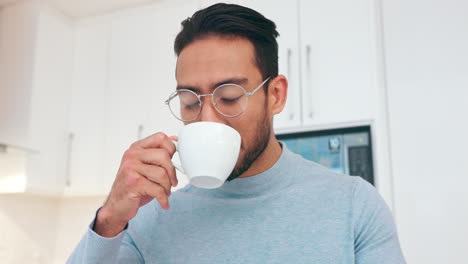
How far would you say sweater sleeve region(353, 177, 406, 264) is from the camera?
0.77 metres

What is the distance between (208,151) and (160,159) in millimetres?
76

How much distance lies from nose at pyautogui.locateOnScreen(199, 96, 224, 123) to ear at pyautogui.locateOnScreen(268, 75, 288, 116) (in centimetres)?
17

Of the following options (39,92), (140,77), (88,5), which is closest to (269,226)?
(140,77)

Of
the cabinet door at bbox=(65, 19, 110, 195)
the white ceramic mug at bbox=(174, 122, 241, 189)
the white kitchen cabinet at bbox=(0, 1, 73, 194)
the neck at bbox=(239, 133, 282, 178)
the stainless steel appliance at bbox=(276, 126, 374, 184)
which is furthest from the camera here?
the cabinet door at bbox=(65, 19, 110, 195)

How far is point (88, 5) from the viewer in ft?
8.73

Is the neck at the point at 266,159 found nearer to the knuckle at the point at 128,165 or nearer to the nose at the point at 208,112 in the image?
the nose at the point at 208,112

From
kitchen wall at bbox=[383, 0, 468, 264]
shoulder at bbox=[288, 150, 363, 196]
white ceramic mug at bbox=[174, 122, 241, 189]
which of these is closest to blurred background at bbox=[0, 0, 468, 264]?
kitchen wall at bbox=[383, 0, 468, 264]

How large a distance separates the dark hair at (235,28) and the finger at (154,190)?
339mm

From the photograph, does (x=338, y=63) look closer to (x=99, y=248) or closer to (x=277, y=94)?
(x=277, y=94)

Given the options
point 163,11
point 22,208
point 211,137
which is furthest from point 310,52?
point 22,208

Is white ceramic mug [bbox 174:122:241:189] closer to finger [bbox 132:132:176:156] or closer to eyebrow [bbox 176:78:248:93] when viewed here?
finger [bbox 132:132:176:156]

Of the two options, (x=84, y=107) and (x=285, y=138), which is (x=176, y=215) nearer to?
(x=285, y=138)

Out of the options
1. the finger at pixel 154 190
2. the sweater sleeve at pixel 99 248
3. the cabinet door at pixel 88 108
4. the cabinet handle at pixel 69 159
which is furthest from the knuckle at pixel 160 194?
the cabinet handle at pixel 69 159

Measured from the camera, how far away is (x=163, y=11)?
2.57 metres
